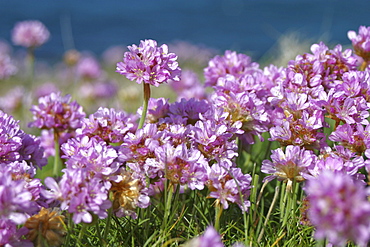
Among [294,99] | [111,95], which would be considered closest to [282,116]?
[294,99]

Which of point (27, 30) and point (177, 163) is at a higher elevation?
point (27, 30)

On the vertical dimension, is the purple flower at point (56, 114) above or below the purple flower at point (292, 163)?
above

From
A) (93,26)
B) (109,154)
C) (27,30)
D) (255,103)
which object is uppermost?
(93,26)

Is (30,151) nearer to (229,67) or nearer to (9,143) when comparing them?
(9,143)

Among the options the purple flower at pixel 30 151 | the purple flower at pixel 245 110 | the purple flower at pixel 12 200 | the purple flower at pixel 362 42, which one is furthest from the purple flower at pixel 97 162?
the purple flower at pixel 362 42

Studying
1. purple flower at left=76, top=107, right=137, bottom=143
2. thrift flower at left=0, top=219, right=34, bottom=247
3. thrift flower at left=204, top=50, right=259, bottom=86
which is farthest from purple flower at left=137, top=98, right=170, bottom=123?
thrift flower at left=0, top=219, right=34, bottom=247

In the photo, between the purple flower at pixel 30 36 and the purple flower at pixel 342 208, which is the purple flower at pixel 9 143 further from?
the purple flower at pixel 30 36

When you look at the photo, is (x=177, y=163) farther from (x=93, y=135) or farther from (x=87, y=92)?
(x=87, y=92)
